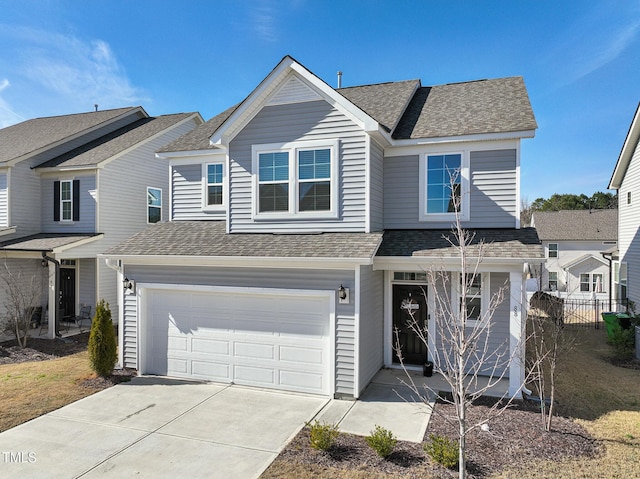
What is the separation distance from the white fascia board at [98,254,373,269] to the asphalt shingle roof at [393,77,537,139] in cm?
429

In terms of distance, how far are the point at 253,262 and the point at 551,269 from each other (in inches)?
1166

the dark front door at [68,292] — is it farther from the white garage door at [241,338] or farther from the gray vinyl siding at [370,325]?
the gray vinyl siding at [370,325]

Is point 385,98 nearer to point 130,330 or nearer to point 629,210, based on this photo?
point 130,330

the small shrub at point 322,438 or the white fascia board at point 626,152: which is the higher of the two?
the white fascia board at point 626,152

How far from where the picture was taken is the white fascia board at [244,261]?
26.9 feet

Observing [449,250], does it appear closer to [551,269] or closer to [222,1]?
[222,1]

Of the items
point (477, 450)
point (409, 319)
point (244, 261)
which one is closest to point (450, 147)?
point (409, 319)

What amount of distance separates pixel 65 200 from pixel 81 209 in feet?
3.58

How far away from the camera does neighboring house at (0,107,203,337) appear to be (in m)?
15.2

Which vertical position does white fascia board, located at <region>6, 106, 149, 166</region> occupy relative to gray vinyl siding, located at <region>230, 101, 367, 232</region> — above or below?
above

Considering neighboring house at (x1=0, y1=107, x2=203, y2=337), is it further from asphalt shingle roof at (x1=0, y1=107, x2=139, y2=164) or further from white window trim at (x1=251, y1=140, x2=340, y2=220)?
white window trim at (x1=251, y1=140, x2=340, y2=220)

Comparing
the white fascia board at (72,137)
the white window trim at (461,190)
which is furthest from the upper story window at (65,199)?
the white window trim at (461,190)

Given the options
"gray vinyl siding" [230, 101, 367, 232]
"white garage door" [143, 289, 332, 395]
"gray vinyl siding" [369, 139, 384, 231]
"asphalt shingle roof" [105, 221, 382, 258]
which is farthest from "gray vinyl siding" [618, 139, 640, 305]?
"white garage door" [143, 289, 332, 395]

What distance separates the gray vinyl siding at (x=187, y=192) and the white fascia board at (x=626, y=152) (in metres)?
15.7
